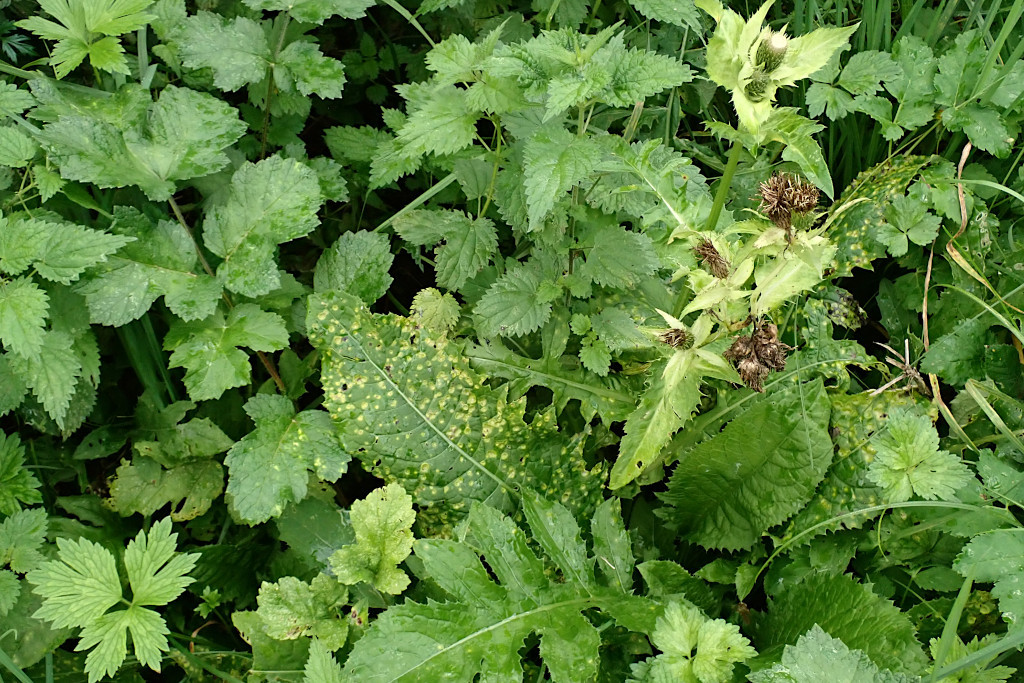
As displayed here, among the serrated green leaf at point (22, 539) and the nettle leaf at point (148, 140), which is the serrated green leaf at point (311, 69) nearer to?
the nettle leaf at point (148, 140)

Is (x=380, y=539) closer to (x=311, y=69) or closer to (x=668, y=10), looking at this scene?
(x=311, y=69)

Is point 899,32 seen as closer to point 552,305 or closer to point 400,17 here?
point 552,305

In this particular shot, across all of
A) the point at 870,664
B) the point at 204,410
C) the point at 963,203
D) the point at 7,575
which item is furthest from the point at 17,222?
the point at 963,203

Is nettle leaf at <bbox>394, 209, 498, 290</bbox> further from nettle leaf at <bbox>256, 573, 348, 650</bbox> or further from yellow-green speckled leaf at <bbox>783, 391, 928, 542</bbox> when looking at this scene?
yellow-green speckled leaf at <bbox>783, 391, 928, 542</bbox>

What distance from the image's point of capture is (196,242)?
2.33 m

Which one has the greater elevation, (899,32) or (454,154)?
(899,32)

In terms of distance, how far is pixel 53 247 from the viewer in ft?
6.41

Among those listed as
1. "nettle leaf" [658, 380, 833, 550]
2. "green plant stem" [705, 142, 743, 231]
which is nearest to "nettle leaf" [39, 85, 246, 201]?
"green plant stem" [705, 142, 743, 231]

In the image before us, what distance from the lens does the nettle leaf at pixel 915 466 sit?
187cm

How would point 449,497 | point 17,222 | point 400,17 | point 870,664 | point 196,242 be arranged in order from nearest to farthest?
point 870,664 < point 17,222 < point 449,497 < point 196,242 < point 400,17

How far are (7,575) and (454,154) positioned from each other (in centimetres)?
163

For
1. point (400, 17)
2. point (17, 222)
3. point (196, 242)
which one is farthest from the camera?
point (400, 17)

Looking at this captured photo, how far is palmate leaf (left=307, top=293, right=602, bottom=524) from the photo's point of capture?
2.13 m

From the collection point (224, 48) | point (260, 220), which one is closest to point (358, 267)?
point (260, 220)
